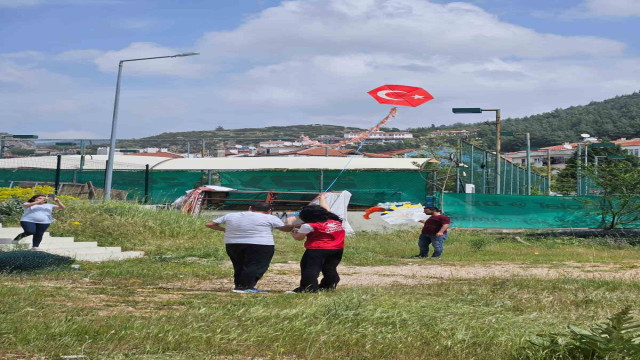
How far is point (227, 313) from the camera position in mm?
8273

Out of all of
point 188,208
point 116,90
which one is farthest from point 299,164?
point 116,90

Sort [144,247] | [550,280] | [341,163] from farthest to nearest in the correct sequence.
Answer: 1. [341,163]
2. [144,247]
3. [550,280]

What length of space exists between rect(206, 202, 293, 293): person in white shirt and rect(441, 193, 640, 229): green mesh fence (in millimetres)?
17697

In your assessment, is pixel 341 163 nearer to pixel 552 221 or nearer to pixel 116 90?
pixel 552 221

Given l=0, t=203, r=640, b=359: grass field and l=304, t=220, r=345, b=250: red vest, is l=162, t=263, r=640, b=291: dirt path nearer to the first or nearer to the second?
l=0, t=203, r=640, b=359: grass field

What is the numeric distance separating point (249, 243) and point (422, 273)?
4458mm

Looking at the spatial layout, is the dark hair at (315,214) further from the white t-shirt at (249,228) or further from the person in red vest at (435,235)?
the person in red vest at (435,235)

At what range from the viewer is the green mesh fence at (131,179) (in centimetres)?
3444

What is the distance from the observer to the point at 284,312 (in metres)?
8.20

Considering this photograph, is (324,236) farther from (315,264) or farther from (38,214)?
(38,214)

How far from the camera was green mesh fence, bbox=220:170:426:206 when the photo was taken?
33000 millimetres

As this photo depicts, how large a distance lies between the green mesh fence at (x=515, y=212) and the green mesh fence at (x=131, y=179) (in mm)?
12191

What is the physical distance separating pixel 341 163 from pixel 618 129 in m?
106

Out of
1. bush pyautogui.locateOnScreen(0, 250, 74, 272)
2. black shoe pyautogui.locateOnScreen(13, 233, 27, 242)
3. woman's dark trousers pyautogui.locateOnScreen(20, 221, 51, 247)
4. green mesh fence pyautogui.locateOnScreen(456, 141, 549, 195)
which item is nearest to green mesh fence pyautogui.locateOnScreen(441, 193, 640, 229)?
green mesh fence pyautogui.locateOnScreen(456, 141, 549, 195)
